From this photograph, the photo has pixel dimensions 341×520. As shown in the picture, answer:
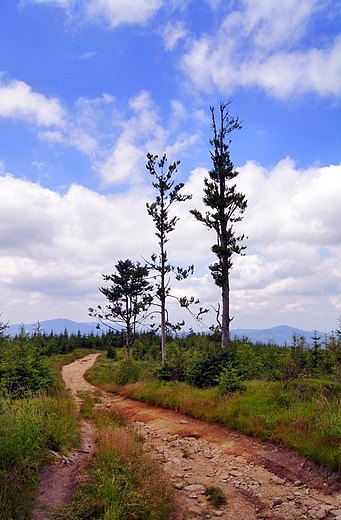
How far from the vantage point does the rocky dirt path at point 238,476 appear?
18.2ft

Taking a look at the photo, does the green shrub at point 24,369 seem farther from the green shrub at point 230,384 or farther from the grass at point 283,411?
the green shrub at point 230,384

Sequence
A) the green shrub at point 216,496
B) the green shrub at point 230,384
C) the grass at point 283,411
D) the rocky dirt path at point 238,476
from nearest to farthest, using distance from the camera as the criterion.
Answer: the rocky dirt path at point 238,476
the green shrub at point 216,496
the grass at point 283,411
the green shrub at point 230,384

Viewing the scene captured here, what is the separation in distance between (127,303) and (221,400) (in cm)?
→ 2247

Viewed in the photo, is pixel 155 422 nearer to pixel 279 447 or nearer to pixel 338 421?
pixel 279 447

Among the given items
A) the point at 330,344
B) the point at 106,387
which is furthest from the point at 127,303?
the point at 330,344

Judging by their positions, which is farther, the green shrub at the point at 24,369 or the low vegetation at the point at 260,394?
the green shrub at the point at 24,369

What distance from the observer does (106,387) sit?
20938 mm

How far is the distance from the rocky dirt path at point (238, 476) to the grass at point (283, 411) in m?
0.31

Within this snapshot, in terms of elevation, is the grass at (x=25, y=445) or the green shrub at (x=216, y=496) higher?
the grass at (x=25, y=445)

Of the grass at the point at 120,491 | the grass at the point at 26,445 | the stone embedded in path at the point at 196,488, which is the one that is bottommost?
the stone embedded in path at the point at 196,488

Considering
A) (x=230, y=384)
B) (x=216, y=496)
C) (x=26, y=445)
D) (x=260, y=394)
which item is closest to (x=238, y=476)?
(x=216, y=496)

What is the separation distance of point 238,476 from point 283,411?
3028 millimetres

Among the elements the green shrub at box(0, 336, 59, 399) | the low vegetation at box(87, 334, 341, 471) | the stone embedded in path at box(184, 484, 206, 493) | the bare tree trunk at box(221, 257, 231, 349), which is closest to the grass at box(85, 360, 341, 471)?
the low vegetation at box(87, 334, 341, 471)

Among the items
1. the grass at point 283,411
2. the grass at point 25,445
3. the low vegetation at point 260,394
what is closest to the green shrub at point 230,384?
the low vegetation at point 260,394
